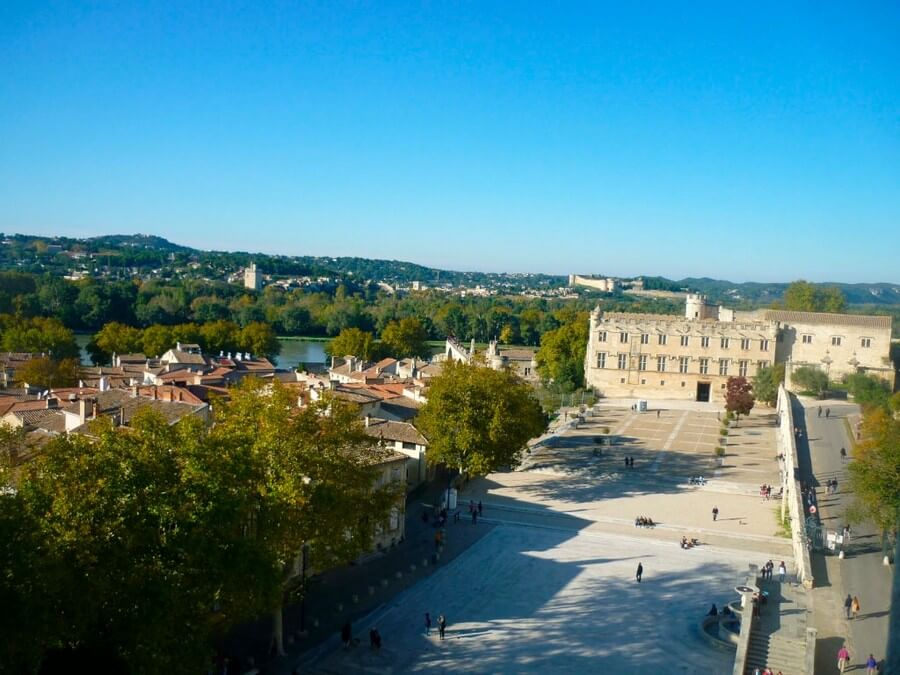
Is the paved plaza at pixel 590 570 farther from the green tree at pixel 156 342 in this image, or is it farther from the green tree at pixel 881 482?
the green tree at pixel 156 342

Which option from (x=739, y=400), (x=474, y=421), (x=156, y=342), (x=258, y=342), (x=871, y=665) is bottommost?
(x=871, y=665)

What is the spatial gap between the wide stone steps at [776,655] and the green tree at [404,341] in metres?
76.1

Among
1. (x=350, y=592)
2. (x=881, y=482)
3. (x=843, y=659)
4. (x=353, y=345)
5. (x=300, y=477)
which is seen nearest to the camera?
(x=843, y=659)

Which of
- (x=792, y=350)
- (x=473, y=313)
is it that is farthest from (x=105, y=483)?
(x=473, y=313)

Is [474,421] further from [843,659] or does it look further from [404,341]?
[404,341]

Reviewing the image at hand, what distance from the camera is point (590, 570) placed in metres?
26.8

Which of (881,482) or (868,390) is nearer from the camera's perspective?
(881,482)

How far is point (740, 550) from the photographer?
95.4 ft

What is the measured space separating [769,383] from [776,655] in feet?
140

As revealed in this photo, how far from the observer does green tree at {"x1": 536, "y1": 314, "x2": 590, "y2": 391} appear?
68250mm

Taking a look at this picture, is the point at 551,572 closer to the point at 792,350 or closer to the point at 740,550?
the point at 740,550

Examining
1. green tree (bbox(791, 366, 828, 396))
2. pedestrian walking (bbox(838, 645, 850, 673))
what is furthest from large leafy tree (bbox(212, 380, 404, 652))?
green tree (bbox(791, 366, 828, 396))

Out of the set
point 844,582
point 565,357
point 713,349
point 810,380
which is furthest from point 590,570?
point 565,357

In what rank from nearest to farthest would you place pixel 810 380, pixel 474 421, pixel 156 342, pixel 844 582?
1. pixel 844 582
2. pixel 474 421
3. pixel 810 380
4. pixel 156 342
